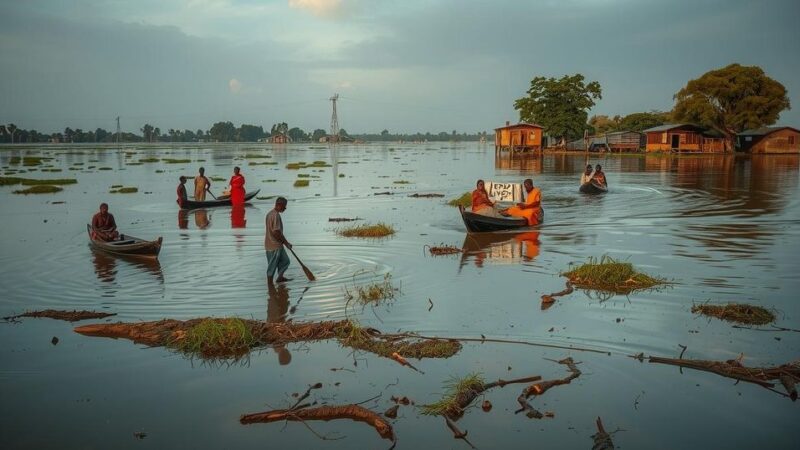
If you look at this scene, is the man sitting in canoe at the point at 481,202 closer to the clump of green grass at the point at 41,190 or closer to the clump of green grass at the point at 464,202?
the clump of green grass at the point at 464,202

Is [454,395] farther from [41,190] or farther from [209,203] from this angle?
[41,190]

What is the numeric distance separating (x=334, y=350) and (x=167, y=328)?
2.50m

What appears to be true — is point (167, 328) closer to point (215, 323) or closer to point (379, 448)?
point (215, 323)

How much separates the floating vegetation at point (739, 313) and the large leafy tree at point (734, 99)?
193ft

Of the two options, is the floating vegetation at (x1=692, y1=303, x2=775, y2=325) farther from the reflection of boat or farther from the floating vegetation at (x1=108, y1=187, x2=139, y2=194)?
the floating vegetation at (x1=108, y1=187, x2=139, y2=194)

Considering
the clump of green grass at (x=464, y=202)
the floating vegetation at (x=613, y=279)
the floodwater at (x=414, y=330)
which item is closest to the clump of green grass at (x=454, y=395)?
the floodwater at (x=414, y=330)

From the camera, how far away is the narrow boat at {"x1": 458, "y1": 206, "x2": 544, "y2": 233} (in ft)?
54.9

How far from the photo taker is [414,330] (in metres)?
8.93

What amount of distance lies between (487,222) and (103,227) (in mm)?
9889

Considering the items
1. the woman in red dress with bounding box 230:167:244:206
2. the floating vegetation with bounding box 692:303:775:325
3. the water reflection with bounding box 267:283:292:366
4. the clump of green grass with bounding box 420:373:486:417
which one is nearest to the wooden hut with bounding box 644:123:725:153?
the woman in red dress with bounding box 230:167:244:206

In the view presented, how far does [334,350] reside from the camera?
27.1 feet

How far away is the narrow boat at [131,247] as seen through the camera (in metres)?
13.5

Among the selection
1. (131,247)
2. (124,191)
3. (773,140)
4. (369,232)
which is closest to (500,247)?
(369,232)

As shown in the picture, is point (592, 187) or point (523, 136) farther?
point (523, 136)
